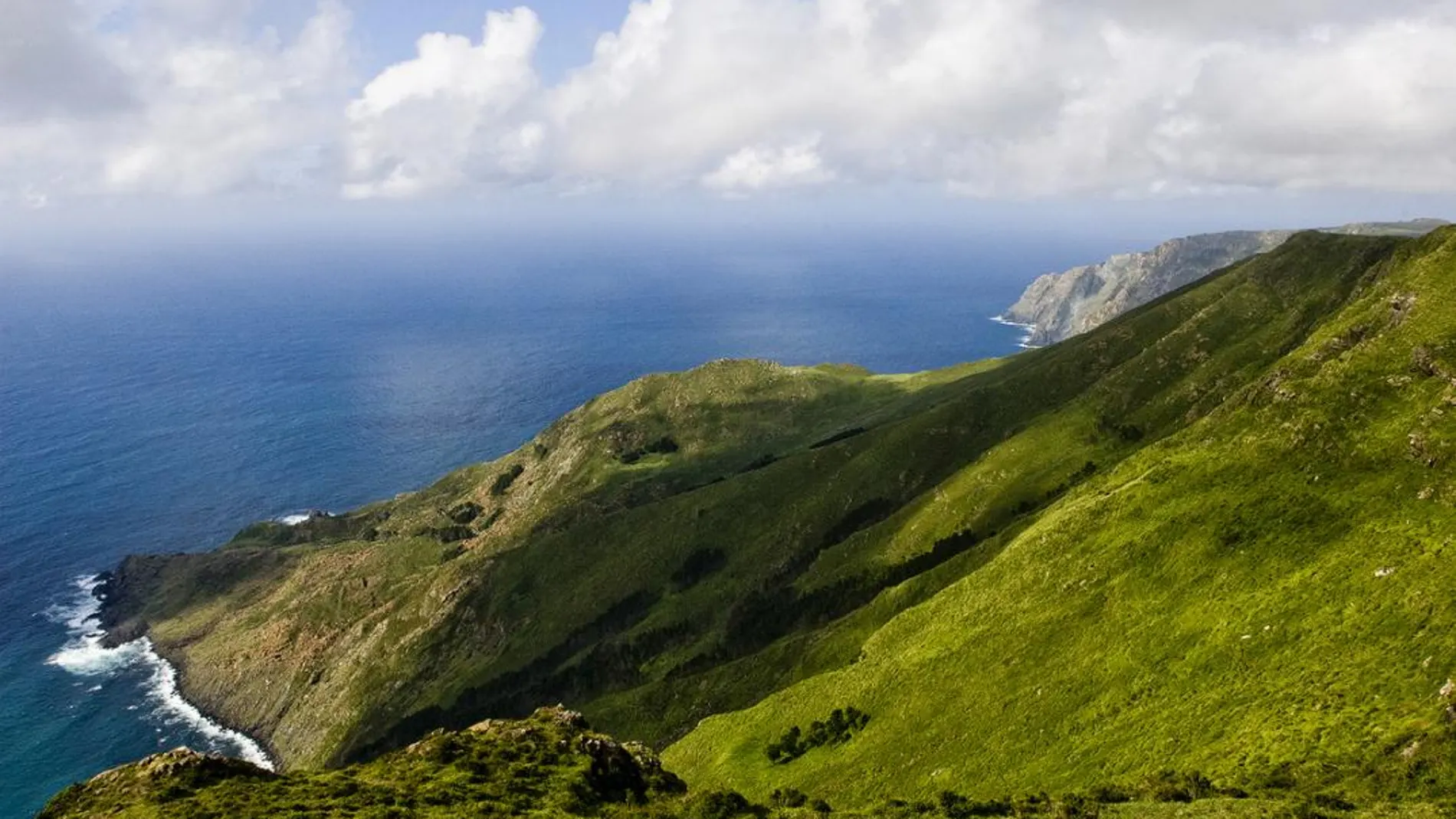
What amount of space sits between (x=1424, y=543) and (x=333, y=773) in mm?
76635

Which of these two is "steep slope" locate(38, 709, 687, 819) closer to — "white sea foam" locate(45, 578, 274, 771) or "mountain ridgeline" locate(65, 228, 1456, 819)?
"mountain ridgeline" locate(65, 228, 1456, 819)

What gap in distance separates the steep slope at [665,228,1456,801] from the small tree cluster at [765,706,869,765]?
5.14ft

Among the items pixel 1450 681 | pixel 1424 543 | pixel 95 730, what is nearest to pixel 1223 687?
pixel 1450 681

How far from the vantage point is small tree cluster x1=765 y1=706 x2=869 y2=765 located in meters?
78.9

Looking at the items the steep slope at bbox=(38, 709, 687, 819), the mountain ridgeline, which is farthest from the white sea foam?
the steep slope at bbox=(38, 709, 687, 819)

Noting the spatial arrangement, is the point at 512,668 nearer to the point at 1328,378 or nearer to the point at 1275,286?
the point at 1328,378

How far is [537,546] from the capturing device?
174625 mm

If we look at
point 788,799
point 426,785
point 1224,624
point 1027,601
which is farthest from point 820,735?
point 426,785

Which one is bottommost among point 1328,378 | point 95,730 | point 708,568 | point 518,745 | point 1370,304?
point 95,730

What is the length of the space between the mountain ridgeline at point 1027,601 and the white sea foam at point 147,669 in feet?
12.1

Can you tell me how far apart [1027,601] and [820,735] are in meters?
23.9

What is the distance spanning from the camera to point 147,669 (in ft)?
586

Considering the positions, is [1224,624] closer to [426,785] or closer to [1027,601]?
[1027,601]

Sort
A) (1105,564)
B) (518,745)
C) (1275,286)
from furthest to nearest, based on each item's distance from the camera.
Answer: (1275,286) < (1105,564) < (518,745)
